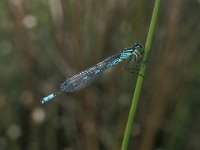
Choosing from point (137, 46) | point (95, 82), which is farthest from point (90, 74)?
point (95, 82)

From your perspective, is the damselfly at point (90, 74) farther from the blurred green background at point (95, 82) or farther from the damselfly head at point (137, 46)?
the blurred green background at point (95, 82)

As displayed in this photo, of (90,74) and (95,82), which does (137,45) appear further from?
(95,82)

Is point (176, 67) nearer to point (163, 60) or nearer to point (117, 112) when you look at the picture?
point (163, 60)

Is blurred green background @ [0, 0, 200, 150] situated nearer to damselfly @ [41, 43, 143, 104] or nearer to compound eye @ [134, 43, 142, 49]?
damselfly @ [41, 43, 143, 104]

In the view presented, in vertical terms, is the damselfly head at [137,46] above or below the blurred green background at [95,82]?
above

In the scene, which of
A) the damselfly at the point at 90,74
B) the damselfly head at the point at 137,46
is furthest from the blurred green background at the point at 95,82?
the damselfly head at the point at 137,46

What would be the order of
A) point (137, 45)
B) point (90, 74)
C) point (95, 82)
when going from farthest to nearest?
1. point (95, 82)
2. point (90, 74)
3. point (137, 45)

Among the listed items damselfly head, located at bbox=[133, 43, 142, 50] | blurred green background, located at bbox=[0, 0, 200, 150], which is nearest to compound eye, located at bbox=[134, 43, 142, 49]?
damselfly head, located at bbox=[133, 43, 142, 50]

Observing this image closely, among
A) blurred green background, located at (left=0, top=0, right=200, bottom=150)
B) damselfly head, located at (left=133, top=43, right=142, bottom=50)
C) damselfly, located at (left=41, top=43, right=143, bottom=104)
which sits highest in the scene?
damselfly head, located at (left=133, top=43, right=142, bottom=50)
